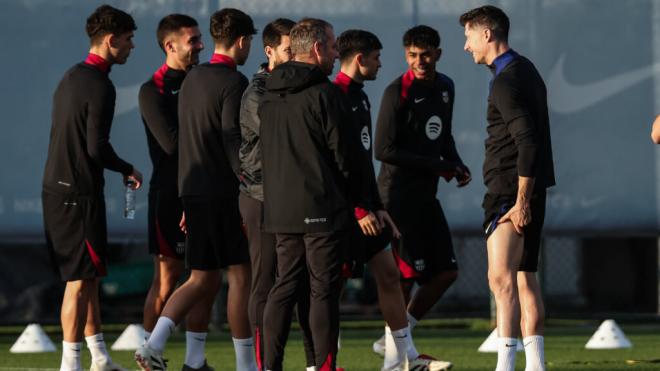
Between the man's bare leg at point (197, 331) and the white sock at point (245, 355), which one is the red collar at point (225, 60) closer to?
the man's bare leg at point (197, 331)

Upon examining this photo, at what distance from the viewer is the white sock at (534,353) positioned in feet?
25.9

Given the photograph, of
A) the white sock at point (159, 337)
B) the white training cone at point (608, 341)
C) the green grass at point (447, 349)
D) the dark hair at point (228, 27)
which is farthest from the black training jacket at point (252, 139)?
the white training cone at point (608, 341)

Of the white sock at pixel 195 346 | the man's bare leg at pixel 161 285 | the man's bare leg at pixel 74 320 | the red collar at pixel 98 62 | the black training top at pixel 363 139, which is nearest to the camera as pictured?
the black training top at pixel 363 139

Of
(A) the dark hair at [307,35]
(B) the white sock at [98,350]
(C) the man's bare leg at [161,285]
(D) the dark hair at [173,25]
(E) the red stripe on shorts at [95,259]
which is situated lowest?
(B) the white sock at [98,350]

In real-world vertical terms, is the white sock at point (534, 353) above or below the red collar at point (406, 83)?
below

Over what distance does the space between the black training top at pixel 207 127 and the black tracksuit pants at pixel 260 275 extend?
17.8 inches

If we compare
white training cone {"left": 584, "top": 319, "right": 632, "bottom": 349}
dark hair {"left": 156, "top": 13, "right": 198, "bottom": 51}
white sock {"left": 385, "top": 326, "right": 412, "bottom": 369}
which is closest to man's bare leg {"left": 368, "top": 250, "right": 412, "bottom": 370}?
white sock {"left": 385, "top": 326, "right": 412, "bottom": 369}

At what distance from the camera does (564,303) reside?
14055 millimetres

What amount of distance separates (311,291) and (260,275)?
660mm

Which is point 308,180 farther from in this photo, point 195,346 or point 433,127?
point 433,127

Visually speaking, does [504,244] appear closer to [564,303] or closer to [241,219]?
[241,219]

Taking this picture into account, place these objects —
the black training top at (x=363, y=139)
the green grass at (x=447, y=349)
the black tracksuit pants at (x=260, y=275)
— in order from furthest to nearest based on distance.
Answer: the green grass at (x=447, y=349), the black tracksuit pants at (x=260, y=275), the black training top at (x=363, y=139)

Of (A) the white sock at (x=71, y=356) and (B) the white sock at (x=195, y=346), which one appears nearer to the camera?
(A) the white sock at (x=71, y=356)

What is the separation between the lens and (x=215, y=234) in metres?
8.42
